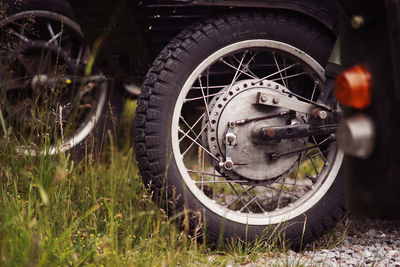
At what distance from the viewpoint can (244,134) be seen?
8.02 ft

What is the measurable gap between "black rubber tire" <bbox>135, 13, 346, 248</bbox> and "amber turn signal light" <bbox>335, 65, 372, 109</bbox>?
0.92 meters

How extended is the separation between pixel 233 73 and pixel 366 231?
1.22 m

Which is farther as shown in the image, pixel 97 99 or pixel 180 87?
A: pixel 97 99

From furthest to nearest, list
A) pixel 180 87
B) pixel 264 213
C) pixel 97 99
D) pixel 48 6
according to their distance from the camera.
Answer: pixel 97 99 → pixel 48 6 → pixel 264 213 → pixel 180 87

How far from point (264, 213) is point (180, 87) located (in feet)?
2.50

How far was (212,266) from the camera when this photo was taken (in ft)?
7.14

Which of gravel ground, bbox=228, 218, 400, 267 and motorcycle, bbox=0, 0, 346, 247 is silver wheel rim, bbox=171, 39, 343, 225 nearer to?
motorcycle, bbox=0, 0, 346, 247

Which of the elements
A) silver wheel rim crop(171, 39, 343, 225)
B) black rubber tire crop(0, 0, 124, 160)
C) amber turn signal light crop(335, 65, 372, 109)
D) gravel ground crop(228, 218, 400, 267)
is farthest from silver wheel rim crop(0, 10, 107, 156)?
amber turn signal light crop(335, 65, 372, 109)

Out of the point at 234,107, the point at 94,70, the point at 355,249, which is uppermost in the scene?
the point at 94,70

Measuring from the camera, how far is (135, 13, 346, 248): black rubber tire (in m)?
2.34

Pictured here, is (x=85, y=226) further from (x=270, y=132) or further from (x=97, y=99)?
(x=97, y=99)

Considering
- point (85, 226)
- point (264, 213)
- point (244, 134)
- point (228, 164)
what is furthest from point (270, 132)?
point (85, 226)

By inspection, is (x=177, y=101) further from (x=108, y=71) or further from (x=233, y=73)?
(x=108, y=71)

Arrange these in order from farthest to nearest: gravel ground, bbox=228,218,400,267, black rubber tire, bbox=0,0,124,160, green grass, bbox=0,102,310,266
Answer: black rubber tire, bbox=0,0,124,160 → gravel ground, bbox=228,218,400,267 → green grass, bbox=0,102,310,266
